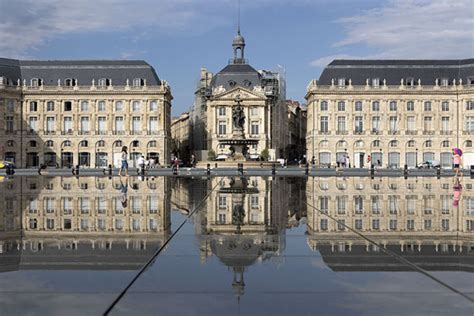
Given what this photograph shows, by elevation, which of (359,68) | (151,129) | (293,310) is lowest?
(293,310)

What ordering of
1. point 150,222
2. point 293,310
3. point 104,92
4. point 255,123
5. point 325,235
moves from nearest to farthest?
point 293,310, point 325,235, point 150,222, point 104,92, point 255,123

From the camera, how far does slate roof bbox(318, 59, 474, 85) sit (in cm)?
9988

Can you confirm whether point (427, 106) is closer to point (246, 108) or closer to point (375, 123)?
point (375, 123)

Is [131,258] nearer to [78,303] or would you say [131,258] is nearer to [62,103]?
[78,303]

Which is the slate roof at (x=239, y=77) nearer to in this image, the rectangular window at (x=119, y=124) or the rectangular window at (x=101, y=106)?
the rectangular window at (x=119, y=124)

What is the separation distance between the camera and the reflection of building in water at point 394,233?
7.64m

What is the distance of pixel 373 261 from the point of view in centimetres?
760

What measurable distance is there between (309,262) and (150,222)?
16.1 ft

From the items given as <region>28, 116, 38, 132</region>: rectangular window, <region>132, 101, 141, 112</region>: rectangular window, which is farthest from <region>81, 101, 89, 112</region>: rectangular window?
<region>28, 116, 38, 132</region>: rectangular window

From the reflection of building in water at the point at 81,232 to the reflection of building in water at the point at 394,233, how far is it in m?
2.62

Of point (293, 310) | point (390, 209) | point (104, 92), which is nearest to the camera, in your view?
point (293, 310)

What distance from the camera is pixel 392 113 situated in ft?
327

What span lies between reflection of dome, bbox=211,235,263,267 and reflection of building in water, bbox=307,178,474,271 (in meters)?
0.89

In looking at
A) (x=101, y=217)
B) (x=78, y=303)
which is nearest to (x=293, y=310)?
(x=78, y=303)
